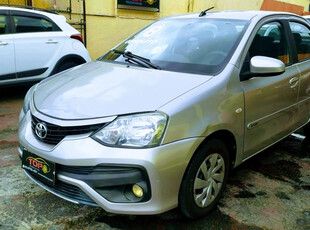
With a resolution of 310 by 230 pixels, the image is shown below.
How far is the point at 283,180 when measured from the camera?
3340 millimetres

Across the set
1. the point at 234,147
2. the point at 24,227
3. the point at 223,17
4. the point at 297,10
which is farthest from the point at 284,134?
the point at 297,10

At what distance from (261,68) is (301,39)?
152cm

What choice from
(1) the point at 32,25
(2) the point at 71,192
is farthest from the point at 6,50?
(2) the point at 71,192

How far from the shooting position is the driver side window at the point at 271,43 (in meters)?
3.09

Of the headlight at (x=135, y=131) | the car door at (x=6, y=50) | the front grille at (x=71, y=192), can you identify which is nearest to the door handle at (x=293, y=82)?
the headlight at (x=135, y=131)

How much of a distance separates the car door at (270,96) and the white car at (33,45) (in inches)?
159

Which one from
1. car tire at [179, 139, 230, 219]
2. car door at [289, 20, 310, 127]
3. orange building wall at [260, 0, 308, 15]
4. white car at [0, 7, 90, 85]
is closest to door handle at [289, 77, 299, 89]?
car door at [289, 20, 310, 127]

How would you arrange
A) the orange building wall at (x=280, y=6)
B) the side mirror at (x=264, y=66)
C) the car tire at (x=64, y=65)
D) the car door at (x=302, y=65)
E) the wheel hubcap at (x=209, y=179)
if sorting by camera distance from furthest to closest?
the orange building wall at (x=280, y=6) → the car tire at (x=64, y=65) → the car door at (x=302, y=65) → the side mirror at (x=264, y=66) → the wheel hubcap at (x=209, y=179)

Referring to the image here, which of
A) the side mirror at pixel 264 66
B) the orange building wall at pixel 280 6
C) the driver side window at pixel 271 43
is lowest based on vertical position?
the side mirror at pixel 264 66

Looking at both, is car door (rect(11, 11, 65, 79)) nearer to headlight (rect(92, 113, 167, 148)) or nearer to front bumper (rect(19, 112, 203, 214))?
front bumper (rect(19, 112, 203, 214))

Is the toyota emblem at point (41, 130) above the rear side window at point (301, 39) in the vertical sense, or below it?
below

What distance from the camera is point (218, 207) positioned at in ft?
9.13

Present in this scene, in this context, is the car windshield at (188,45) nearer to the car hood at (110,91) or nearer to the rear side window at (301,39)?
the car hood at (110,91)

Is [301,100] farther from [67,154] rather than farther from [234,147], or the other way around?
[67,154]
